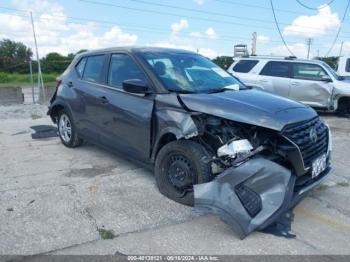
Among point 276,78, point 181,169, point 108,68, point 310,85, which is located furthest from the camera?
point 276,78

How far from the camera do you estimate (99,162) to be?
593 centimetres

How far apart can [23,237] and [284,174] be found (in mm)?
2559

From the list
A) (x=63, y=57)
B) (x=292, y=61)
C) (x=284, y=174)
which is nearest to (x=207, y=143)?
(x=284, y=174)

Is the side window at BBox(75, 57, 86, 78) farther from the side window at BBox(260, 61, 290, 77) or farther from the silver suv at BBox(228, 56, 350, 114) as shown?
the side window at BBox(260, 61, 290, 77)

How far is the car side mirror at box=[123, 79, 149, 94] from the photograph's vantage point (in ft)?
14.8

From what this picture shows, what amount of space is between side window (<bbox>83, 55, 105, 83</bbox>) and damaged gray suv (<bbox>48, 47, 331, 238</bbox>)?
0.05 metres

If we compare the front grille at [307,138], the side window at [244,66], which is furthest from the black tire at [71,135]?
the side window at [244,66]

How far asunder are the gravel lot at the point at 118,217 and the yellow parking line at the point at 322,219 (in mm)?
10

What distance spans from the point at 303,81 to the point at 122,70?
24.9 ft

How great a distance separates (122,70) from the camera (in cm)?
518

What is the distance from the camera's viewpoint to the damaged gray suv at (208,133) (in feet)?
11.8

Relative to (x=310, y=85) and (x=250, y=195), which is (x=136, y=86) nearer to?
(x=250, y=195)

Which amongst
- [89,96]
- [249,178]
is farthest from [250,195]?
[89,96]

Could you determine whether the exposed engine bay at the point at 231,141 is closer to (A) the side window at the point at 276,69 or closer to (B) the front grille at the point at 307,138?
(B) the front grille at the point at 307,138
